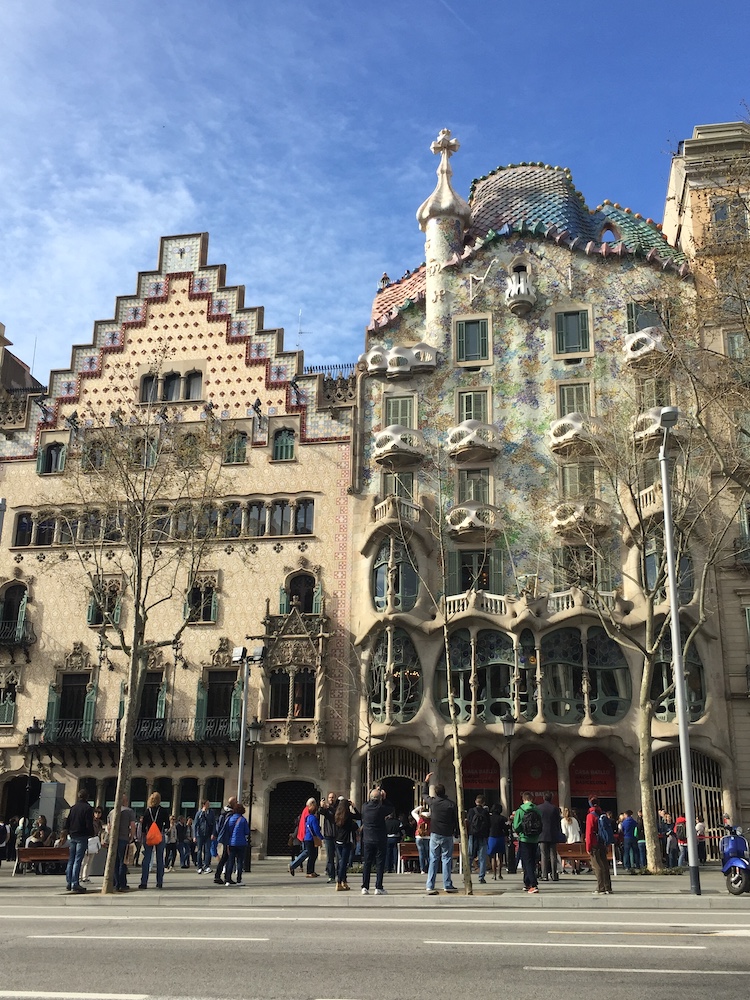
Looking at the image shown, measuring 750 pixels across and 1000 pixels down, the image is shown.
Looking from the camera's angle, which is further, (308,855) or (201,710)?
(201,710)

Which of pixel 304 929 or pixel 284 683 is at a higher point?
pixel 284 683

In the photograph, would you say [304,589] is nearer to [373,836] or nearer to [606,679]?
[606,679]

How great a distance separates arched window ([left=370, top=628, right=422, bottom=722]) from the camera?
1250 inches

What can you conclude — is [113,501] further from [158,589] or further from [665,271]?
[665,271]

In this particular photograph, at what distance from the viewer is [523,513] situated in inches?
1323

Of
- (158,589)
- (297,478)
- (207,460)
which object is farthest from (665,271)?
(158,589)

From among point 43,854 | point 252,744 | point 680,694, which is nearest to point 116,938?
point 680,694

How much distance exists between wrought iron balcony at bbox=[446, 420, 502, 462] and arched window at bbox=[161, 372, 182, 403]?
11.0 meters

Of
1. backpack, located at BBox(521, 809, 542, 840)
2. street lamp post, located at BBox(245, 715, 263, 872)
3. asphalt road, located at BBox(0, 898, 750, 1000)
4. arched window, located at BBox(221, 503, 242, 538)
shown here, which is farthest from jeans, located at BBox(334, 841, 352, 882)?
arched window, located at BBox(221, 503, 242, 538)

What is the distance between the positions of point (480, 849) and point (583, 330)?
68.8ft

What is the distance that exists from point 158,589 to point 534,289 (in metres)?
17.2

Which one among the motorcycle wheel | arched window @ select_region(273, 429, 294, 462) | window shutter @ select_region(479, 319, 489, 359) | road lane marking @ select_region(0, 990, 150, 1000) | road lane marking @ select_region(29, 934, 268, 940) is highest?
window shutter @ select_region(479, 319, 489, 359)

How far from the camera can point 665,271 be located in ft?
116

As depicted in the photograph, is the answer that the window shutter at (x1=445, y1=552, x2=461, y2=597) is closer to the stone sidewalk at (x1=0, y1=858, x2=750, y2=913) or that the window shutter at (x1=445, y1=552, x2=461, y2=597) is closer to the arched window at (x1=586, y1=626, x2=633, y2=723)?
the arched window at (x1=586, y1=626, x2=633, y2=723)
